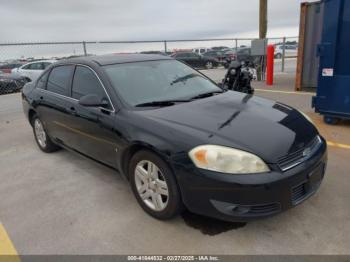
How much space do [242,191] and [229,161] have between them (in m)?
0.25

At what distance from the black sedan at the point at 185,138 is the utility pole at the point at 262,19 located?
7844mm

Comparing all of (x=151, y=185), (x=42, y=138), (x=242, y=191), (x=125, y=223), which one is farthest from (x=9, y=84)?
(x=242, y=191)

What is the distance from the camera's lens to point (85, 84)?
12.3ft

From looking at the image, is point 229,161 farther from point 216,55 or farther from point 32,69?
point 216,55

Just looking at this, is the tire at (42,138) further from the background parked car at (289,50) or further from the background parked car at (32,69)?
the background parked car at (289,50)

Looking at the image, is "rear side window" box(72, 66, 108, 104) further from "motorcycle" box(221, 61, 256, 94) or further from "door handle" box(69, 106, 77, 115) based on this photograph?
"motorcycle" box(221, 61, 256, 94)

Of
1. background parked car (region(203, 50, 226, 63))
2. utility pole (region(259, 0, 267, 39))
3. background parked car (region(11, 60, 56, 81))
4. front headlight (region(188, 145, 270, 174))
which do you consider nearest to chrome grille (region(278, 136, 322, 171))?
front headlight (region(188, 145, 270, 174))

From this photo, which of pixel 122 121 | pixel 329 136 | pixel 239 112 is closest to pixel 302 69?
pixel 329 136

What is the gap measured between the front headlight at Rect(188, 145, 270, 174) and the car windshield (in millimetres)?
1088

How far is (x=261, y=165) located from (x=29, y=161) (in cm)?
377

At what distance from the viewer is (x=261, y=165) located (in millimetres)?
2436

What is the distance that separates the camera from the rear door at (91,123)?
10.8 ft

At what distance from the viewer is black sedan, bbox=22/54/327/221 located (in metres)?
2.45

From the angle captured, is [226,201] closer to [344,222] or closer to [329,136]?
[344,222]
